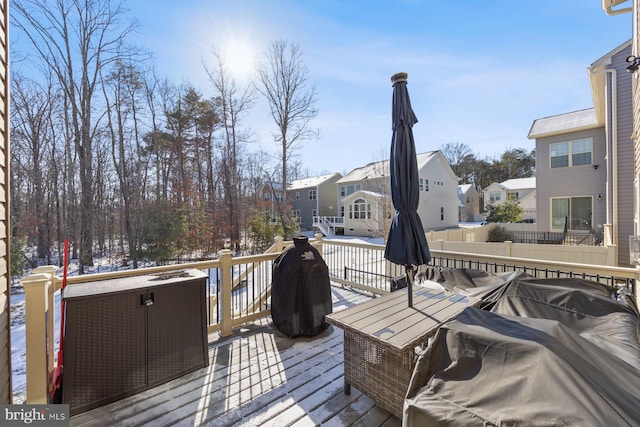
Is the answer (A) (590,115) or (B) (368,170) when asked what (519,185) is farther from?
(A) (590,115)

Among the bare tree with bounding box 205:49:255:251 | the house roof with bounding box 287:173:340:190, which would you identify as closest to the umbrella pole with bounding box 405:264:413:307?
the bare tree with bounding box 205:49:255:251

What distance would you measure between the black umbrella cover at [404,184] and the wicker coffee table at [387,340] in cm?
46

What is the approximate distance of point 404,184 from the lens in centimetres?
263

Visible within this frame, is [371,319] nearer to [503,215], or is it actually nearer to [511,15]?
[511,15]

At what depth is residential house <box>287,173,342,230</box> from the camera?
25109 mm

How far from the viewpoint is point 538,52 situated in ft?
20.2

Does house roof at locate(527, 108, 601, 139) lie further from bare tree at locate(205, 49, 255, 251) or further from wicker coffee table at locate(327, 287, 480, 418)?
bare tree at locate(205, 49, 255, 251)

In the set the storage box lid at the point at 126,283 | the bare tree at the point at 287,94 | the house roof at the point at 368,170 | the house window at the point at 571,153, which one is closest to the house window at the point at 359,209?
the house roof at the point at 368,170

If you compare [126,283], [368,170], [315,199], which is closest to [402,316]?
[126,283]

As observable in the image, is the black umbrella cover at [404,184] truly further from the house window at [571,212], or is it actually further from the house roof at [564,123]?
the house window at [571,212]

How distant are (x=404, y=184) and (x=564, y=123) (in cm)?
1370

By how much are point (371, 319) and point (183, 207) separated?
10898 mm

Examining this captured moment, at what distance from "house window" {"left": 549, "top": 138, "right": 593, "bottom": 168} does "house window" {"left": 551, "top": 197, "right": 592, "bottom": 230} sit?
4.84 ft

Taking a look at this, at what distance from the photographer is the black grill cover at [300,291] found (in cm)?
340
